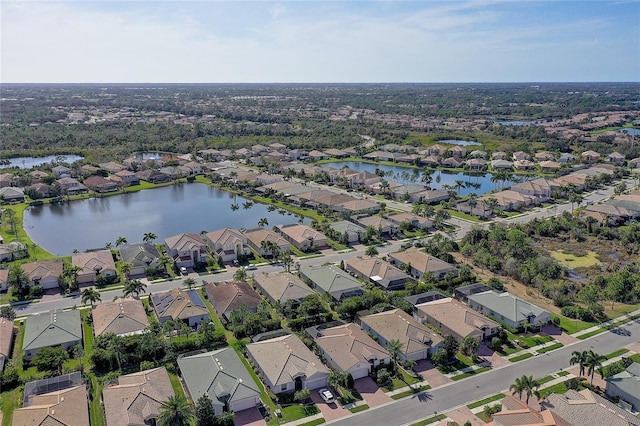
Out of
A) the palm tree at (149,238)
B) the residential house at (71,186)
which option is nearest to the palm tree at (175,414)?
the palm tree at (149,238)

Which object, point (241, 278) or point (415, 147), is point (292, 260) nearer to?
point (241, 278)

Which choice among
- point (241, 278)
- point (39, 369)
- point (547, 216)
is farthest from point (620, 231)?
point (39, 369)

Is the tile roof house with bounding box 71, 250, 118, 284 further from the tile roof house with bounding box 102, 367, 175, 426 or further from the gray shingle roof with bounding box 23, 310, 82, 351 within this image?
the tile roof house with bounding box 102, 367, 175, 426

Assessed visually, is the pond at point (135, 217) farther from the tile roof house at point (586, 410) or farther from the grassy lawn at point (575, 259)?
the tile roof house at point (586, 410)

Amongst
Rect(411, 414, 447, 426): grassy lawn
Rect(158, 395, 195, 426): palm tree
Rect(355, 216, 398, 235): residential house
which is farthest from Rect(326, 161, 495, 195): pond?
Rect(158, 395, 195, 426): palm tree

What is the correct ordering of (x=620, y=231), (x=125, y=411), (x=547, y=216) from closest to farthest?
(x=125, y=411) < (x=620, y=231) < (x=547, y=216)

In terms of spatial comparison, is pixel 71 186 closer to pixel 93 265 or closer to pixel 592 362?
pixel 93 265
